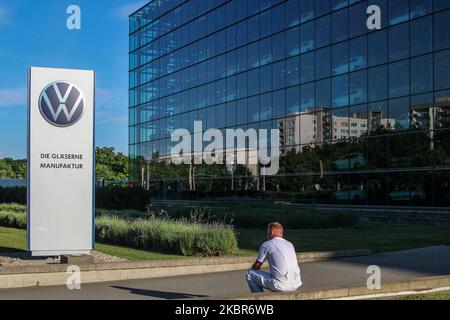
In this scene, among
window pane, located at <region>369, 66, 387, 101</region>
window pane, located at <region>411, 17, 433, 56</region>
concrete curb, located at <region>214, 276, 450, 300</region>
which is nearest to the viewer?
concrete curb, located at <region>214, 276, 450, 300</region>

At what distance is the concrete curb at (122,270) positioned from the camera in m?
10.8

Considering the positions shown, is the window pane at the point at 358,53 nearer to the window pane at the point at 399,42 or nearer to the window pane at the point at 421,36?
the window pane at the point at 399,42

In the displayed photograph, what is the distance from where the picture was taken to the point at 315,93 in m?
37.9

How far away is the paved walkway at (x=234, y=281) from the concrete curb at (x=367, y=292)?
0.83 ft

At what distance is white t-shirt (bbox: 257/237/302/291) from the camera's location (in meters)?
8.14

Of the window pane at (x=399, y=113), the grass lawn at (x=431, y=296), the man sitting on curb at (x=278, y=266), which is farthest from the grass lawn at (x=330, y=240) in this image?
the window pane at (x=399, y=113)

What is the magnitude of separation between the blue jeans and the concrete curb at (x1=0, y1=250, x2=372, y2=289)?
397 cm

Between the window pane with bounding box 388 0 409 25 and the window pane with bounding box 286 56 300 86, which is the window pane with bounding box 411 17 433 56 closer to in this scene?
the window pane with bounding box 388 0 409 25

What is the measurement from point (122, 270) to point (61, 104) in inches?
143

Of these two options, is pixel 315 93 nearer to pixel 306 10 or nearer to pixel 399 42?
pixel 306 10

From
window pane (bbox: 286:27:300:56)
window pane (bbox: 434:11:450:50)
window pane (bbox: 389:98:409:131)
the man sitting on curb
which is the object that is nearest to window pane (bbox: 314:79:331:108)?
window pane (bbox: 286:27:300:56)

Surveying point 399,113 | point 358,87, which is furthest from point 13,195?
point 399,113

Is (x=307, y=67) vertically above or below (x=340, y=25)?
below
